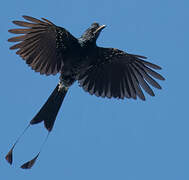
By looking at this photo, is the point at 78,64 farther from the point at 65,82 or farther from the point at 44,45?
the point at 44,45

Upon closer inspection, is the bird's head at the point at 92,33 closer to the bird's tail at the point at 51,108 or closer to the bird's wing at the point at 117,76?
the bird's wing at the point at 117,76

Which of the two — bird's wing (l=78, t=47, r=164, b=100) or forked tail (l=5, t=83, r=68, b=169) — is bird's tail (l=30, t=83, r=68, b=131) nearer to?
forked tail (l=5, t=83, r=68, b=169)

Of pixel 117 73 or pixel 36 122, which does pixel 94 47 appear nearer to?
pixel 117 73

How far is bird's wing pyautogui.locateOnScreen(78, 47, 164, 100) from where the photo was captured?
863 centimetres

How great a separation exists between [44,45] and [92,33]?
72 cm

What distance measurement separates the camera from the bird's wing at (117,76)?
8633mm

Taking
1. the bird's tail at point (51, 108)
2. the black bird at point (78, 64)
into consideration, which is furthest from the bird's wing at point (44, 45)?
the bird's tail at point (51, 108)

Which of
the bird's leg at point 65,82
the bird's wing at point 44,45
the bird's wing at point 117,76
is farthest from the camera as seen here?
the bird's wing at point 117,76

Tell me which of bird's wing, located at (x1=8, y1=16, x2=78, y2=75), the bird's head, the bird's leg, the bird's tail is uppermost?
the bird's head

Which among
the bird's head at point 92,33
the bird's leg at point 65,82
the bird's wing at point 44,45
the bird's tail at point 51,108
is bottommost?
the bird's tail at point 51,108

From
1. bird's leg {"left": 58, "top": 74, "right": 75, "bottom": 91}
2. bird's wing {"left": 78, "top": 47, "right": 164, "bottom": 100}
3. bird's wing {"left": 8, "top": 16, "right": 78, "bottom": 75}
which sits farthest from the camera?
bird's wing {"left": 78, "top": 47, "right": 164, "bottom": 100}

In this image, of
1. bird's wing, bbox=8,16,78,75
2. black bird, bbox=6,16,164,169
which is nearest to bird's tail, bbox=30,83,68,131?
black bird, bbox=6,16,164,169

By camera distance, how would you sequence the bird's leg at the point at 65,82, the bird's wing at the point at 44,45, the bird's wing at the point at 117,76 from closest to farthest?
the bird's wing at the point at 44,45 < the bird's leg at the point at 65,82 < the bird's wing at the point at 117,76

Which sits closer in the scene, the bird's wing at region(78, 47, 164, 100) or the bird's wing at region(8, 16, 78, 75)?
the bird's wing at region(8, 16, 78, 75)
